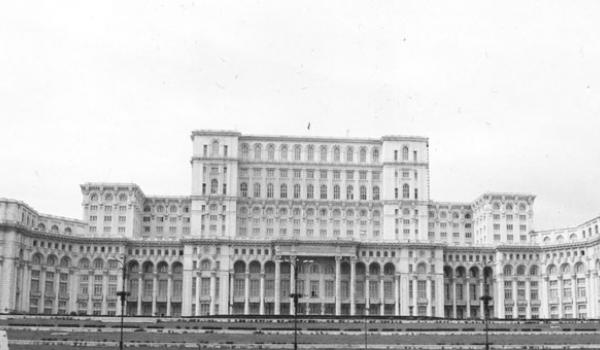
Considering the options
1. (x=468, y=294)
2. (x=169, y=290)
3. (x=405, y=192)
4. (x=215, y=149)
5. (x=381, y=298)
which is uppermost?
(x=215, y=149)

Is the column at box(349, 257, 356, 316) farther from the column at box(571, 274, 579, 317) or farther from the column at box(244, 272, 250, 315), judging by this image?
the column at box(571, 274, 579, 317)

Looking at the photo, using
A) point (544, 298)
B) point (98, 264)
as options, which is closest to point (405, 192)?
point (544, 298)

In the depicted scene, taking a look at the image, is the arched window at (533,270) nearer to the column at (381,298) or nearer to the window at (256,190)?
the column at (381,298)

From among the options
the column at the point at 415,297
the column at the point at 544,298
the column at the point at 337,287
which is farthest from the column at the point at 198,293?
the column at the point at 544,298

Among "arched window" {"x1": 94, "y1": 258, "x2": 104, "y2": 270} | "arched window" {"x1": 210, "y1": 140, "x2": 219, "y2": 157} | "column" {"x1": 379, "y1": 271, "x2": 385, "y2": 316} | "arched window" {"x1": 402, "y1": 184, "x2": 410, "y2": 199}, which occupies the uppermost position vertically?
"arched window" {"x1": 210, "y1": 140, "x2": 219, "y2": 157}

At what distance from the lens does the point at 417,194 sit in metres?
197

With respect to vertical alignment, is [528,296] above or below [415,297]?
above

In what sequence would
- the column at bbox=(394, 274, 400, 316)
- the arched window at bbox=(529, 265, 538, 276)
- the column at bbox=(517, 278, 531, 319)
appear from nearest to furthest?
the column at bbox=(394, 274, 400, 316), the column at bbox=(517, 278, 531, 319), the arched window at bbox=(529, 265, 538, 276)

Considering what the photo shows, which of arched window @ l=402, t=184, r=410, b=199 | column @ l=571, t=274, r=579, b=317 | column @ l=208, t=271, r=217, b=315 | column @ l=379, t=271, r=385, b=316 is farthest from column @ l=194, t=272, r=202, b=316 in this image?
column @ l=571, t=274, r=579, b=317

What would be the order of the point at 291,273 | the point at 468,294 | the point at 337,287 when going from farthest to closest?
the point at 468,294 → the point at 291,273 → the point at 337,287

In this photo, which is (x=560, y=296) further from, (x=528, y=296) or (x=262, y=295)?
(x=262, y=295)

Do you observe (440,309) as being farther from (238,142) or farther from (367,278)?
(238,142)

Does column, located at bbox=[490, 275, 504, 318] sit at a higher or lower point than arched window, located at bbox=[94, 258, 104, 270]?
lower

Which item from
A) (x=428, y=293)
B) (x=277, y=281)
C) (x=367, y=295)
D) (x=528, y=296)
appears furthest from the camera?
(x=528, y=296)
